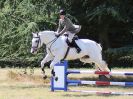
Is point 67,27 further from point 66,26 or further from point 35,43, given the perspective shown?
point 35,43

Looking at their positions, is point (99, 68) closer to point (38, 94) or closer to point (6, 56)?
point (38, 94)

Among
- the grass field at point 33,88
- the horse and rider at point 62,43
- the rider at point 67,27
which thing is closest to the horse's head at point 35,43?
the horse and rider at point 62,43

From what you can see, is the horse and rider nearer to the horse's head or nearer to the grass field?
the horse's head

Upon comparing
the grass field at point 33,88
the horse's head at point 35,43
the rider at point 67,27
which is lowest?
the grass field at point 33,88

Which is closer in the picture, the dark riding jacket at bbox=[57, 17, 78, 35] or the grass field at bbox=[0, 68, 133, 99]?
the grass field at bbox=[0, 68, 133, 99]

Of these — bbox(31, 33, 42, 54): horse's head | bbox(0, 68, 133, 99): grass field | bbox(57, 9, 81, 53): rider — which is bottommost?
bbox(0, 68, 133, 99): grass field

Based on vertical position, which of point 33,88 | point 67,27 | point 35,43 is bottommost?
point 33,88

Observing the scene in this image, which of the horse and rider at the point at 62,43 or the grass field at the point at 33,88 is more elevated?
the horse and rider at the point at 62,43

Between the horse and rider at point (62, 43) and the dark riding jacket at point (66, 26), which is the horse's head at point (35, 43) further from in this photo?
the dark riding jacket at point (66, 26)

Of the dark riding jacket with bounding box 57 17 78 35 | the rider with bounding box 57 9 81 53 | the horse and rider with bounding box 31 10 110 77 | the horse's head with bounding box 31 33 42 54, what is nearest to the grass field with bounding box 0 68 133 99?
the horse and rider with bounding box 31 10 110 77

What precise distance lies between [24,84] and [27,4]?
3.53 metres

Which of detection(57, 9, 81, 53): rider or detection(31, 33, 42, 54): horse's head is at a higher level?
detection(57, 9, 81, 53): rider

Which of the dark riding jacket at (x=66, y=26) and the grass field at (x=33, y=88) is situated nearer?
the grass field at (x=33, y=88)

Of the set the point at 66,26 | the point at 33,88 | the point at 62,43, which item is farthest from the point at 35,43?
the point at 33,88
